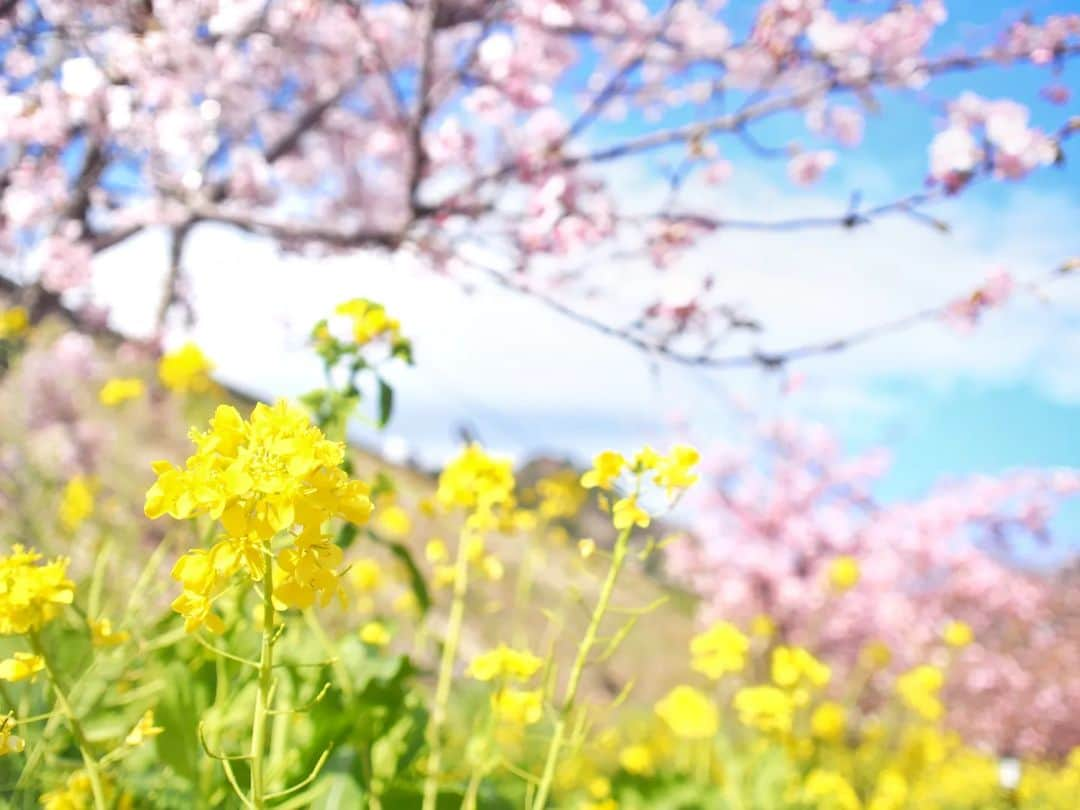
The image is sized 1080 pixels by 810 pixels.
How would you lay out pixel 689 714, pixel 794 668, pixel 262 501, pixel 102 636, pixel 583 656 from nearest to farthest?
pixel 262 501 → pixel 583 656 → pixel 102 636 → pixel 794 668 → pixel 689 714

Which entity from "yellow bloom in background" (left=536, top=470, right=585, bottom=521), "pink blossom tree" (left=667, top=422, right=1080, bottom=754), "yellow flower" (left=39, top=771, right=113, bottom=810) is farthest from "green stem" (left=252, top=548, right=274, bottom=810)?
"pink blossom tree" (left=667, top=422, right=1080, bottom=754)

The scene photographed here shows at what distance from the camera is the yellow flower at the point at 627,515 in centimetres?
135

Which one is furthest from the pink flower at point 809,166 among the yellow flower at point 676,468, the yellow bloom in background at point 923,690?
the yellow flower at point 676,468

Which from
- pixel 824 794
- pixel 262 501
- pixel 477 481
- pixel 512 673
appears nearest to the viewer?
pixel 262 501

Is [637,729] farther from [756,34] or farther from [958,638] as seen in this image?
[756,34]

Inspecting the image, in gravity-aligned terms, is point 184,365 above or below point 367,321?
below

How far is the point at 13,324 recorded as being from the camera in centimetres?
369

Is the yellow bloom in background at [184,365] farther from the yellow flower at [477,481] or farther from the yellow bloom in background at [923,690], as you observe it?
the yellow bloom in background at [923,690]

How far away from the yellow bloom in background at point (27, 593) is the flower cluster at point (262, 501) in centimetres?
34

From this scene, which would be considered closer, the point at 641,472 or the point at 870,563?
the point at 641,472

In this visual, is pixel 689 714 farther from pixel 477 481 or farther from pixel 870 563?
pixel 870 563

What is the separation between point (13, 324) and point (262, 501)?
3.34 meters

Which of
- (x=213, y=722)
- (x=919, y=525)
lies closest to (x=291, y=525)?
(x=213, y=722)

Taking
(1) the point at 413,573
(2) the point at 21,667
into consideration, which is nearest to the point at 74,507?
(1) the point at 413,573
